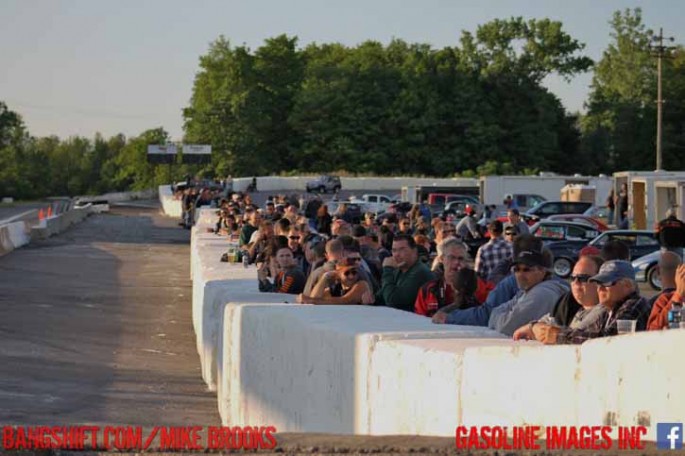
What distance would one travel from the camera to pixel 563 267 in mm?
37812

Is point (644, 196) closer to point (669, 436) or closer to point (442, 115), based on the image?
point (669, 436)

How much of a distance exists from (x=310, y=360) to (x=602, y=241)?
27511mm

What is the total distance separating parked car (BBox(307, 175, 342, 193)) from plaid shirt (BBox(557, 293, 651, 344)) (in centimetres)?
10384

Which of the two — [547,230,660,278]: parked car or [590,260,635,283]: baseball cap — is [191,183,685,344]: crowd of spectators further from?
[547,230,660,278]: parked car

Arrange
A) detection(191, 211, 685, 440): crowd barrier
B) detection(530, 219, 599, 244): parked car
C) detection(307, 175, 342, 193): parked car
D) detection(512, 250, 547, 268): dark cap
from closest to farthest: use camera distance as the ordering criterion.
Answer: detection(191, 211, 685, 440): crowd barrier < detection(512, 250, 547, 268): dark cap < detection(530, 219, 599, 244): parked car < detection(307, 175, 342, 193): parked car

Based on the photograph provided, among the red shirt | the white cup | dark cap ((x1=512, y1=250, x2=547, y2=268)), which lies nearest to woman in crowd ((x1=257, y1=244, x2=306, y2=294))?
the red shirt

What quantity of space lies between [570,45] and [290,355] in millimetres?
132902

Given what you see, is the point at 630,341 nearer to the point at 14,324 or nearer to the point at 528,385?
the point at 528,385

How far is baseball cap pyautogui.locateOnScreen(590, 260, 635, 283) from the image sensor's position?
865cm

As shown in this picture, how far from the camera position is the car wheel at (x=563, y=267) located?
→ 3752cm

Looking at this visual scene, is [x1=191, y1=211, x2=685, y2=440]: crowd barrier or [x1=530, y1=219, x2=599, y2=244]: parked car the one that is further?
[x1=530, y1=219, x2=599, y2=244]: parked car

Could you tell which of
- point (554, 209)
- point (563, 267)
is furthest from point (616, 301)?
point (554, 209)

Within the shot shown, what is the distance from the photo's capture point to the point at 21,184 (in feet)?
511

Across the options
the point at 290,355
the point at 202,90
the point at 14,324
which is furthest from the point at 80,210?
the point at 202,90
